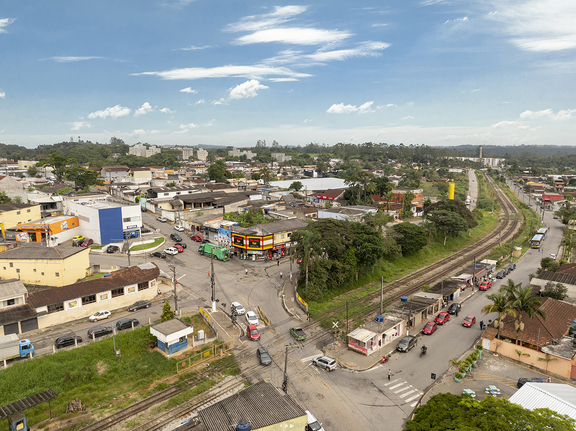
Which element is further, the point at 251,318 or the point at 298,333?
the point at 251,318

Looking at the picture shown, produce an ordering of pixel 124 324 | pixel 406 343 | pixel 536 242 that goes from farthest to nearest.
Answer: pixel 536 242 < pixel 124 324 < pixel 406 343

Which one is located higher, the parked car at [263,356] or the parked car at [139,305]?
the parked car at [139,305]

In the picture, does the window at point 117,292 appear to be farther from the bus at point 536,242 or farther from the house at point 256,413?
the bus at point 536,242

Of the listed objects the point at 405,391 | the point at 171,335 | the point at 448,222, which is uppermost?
the point at 448,222

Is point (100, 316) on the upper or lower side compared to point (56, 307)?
lower

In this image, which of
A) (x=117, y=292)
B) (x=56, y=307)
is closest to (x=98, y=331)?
(x=56, y=307)

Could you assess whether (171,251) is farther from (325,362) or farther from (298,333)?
(325,362)

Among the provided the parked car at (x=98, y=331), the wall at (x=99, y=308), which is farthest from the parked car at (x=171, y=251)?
the parked car at (x=98, y=331)
